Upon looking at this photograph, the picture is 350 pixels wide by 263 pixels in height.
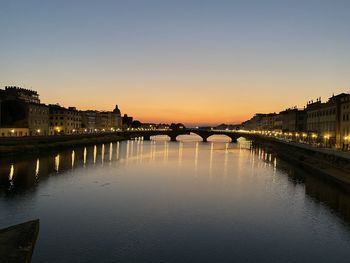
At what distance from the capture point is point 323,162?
193 ft

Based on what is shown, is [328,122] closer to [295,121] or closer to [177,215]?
[295,121]

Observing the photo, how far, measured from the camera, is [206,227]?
1124 inches

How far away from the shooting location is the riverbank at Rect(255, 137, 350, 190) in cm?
4849

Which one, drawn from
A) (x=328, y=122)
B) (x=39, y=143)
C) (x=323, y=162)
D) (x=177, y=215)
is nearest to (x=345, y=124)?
(x=328, y=122)

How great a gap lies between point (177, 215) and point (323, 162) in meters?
35.9

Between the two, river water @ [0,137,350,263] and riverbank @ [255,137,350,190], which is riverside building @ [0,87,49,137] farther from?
riverbank @ [255,137,350,190]

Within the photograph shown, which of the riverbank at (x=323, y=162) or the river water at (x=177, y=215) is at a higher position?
the riverbank at (x=323, y=162)

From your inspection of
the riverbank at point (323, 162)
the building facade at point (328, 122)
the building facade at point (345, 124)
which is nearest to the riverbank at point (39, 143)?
the riverbank at point (323, 162)

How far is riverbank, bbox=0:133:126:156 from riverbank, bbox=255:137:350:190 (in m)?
56.5

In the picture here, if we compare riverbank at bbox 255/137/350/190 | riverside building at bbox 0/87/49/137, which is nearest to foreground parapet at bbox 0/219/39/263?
riverbank at bbox 255/137/350/190

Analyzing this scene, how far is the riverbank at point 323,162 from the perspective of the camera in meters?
48.5

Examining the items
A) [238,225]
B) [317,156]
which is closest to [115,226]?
[238,225]

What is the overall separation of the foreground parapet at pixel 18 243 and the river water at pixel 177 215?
1428mm

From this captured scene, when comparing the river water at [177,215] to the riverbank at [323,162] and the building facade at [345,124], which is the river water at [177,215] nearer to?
the riverbank at [323,162]
